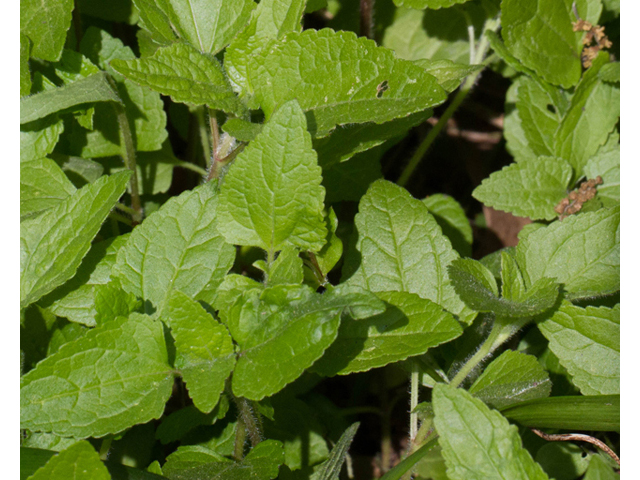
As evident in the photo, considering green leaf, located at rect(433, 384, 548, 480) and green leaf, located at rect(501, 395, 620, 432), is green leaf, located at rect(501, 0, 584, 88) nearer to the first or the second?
green leaf, located at rect(501, 395, 620, 432)

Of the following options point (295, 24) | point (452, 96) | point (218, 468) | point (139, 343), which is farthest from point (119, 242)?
point (452, 96)

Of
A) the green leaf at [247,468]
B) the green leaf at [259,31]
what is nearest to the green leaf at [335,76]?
the green leaf at [259,31]

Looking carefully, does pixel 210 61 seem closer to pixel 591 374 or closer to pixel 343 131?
pixel 343 131

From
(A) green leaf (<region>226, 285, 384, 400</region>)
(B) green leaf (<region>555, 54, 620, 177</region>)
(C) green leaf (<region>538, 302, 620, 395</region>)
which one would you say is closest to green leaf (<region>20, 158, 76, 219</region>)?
(A) green leaf (<region>226, 285, 384, 400</region>)

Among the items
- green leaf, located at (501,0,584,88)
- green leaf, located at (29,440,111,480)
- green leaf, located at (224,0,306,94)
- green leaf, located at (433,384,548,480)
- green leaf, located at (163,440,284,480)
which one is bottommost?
green leaf, located at (163,440,284,480)

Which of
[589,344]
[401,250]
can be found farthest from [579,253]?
[401,250]

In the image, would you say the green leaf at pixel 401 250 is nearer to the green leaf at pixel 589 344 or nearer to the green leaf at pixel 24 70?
the green leaf at pixel 589 344
